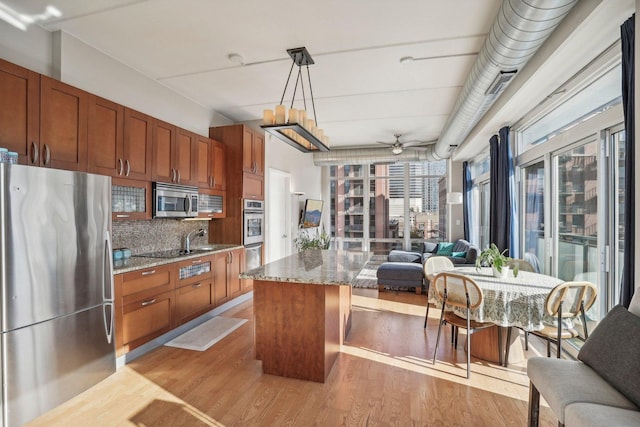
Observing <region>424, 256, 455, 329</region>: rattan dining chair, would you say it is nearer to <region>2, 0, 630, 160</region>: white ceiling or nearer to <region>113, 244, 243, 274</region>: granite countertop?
<region>2, 0, 630, 160</region>: white ceiling

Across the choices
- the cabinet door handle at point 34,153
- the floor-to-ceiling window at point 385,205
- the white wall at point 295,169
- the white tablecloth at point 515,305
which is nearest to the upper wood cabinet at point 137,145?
the cabinet door handle at point 34,153

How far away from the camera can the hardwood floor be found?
2133mm

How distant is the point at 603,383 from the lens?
1.60 meters

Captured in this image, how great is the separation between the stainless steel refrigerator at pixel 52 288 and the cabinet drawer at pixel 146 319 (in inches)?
8.6

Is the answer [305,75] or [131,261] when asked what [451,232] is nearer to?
[305,75]

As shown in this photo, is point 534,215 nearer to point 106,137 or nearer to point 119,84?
point 106,137

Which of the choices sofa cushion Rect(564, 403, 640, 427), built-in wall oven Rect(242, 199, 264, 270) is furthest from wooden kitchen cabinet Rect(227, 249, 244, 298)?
sofa cushion Rect(564, 403, 640, 427)

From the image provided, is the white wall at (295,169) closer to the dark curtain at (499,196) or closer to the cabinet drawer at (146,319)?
the cabinet drawer at (146,319)

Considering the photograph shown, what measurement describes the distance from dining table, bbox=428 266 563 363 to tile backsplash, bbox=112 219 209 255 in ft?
10.9

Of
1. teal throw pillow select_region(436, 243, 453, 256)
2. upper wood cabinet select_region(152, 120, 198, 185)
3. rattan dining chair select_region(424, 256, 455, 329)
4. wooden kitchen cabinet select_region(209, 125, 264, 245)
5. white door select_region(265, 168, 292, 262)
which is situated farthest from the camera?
teal throw pillow select_region(436, 243, 453, 256)

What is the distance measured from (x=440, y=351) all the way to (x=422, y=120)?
396 centimetres

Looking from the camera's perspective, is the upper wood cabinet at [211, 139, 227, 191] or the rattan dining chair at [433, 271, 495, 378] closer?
the rattan dining chair at [433, 271, 495, 378]

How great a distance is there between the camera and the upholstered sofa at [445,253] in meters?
5.68

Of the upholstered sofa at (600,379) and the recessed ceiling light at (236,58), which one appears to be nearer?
the upholstered sofa at (600,379)
